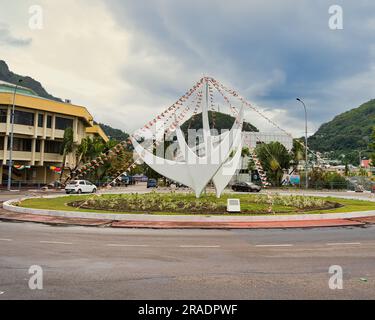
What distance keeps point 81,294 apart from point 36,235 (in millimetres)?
7909

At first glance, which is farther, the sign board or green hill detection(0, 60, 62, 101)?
green hill detection(0, 60, 62, 101)

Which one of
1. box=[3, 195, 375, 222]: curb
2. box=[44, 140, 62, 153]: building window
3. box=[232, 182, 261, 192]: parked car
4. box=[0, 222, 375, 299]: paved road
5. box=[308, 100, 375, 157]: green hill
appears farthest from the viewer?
box=[308, 100, 375, 157]: green hill

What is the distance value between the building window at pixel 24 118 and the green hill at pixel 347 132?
116 metres

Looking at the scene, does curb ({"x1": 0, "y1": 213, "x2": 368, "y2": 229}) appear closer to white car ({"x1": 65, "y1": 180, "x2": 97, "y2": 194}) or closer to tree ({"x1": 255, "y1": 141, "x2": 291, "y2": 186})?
white car ({"x1": 65, "y1": 180, "x2": 97, "y2": 194})

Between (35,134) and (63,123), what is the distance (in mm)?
5896

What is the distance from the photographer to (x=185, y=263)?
8.77m

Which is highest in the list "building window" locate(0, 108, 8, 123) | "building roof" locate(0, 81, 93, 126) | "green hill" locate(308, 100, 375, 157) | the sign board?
"green hill" locate(308, 100, 375, 157)

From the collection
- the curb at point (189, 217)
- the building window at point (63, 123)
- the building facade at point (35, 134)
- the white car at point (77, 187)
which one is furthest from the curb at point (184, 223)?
the building window at point (63, 123)

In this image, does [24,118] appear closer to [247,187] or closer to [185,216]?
[247,187]

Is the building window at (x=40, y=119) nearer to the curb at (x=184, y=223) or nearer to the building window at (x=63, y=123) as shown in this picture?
the building window at (x=63, y=123)

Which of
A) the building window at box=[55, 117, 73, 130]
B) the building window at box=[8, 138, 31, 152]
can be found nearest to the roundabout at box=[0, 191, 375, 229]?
the building window at box=[8, 138, 31, 152]

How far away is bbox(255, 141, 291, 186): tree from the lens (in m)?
59.2

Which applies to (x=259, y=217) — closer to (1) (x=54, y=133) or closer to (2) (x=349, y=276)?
(2) (x=349, y=276)
